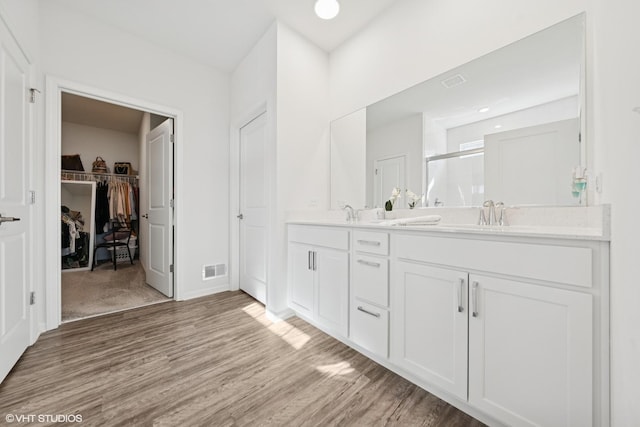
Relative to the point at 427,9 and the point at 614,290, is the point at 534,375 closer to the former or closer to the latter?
the point at 614,290

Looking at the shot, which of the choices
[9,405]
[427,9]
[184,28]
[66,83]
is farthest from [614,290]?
[66,83]

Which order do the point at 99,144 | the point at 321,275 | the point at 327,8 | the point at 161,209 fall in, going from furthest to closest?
the point at 99,144
the point at 161,209
the point at 327,8
the point at 321,275

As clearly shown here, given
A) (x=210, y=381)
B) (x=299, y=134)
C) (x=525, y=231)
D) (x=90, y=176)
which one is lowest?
(x=210, y=381)

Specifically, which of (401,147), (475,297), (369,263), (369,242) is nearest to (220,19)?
(401,147)

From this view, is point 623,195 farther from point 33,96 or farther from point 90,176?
point 90,176

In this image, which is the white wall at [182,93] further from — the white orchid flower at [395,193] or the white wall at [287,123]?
the white orchid flower at [395,193]

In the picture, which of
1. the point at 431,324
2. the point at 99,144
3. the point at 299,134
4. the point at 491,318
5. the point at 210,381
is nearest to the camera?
the point at 491,318

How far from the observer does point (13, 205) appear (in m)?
1.53

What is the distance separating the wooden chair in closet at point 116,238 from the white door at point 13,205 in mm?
2755

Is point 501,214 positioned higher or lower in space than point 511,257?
higher

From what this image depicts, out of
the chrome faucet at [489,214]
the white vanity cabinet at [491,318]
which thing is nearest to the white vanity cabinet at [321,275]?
the white vanity cabinet at [491,318]

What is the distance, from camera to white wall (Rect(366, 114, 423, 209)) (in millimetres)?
2002

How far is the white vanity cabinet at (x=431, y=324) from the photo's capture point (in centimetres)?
115

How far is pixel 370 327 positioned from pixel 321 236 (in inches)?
28.7
